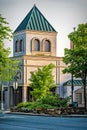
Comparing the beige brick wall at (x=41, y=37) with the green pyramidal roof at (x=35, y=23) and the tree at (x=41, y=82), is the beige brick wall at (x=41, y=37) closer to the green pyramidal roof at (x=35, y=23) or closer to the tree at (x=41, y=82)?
the green pyramidal roof at (x=35, y=23)

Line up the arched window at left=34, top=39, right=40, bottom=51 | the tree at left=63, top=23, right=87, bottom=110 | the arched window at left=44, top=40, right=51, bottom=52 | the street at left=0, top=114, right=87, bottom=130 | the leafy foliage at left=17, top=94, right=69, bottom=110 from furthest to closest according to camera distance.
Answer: the arched window at left=44, top=40, right=51, bottom=52, the arched window at left=34, top=39, right=40, bottom=51, the leafy foliage at left=17, top=94, right=69, bottom=110, the tree at left=63, top=23, right=87, bottom=110, the street at left=0, top=114, right=87, bottom=130

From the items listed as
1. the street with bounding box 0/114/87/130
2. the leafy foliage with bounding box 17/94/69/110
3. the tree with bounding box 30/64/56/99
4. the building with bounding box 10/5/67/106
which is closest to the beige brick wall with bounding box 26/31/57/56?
the building with bounding box 10/5/67/106

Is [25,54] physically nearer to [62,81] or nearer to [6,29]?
[62,81]

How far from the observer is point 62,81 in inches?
3150

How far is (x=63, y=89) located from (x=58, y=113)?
106 ft

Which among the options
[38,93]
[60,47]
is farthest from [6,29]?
[60,47]

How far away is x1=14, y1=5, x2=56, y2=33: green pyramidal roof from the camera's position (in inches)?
3151

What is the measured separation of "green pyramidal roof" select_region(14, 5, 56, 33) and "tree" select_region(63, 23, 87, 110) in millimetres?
29273

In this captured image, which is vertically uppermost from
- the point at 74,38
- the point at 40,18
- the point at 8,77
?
the point at 40,18

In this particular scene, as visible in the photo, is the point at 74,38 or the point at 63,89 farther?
the point at 63,89

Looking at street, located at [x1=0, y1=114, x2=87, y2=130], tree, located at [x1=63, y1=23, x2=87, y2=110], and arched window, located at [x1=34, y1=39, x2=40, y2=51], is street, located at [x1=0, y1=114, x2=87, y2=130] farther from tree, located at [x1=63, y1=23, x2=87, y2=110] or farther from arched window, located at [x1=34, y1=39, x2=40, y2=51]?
arched window, located at [x1=34, y1=39, x2=40, y2=51]

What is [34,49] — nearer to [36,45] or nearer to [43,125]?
[36,45]

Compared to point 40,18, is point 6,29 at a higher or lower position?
lower

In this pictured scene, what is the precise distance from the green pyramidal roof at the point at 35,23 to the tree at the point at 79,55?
2927 centimetres
